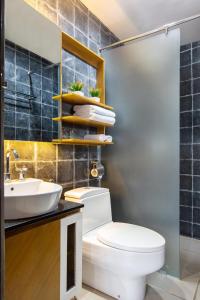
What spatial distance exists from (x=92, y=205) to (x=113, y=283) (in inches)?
22.5

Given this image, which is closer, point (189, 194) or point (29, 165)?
point (29, 165)

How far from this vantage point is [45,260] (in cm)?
104

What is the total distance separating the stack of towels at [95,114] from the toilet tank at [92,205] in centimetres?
48

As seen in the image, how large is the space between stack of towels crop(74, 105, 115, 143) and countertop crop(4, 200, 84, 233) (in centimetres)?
79

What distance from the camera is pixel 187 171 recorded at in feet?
8.43

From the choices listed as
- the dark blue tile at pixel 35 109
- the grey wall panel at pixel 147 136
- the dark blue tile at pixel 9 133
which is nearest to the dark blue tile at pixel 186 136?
the grey wall panel at pixel 147 136

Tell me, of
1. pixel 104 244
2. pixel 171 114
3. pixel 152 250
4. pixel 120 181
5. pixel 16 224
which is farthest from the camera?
pixel 120 181

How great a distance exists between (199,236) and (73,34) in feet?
8.46

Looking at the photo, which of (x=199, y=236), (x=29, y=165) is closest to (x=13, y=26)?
(x=29, y=165)

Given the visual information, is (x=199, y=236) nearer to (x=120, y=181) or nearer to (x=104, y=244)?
(x=120, y=181)

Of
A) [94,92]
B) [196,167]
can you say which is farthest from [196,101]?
[94,92]

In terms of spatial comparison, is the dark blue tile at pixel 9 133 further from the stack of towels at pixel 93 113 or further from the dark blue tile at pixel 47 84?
the stack of towels at pixel 93 113

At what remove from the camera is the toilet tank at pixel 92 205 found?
5.31 ft

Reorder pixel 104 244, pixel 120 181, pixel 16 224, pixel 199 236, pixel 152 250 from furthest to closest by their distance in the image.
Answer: pixel 199 236 < pixel 120 181 < pixel 104 244 < pixel 152 250 < pixel 16 224
